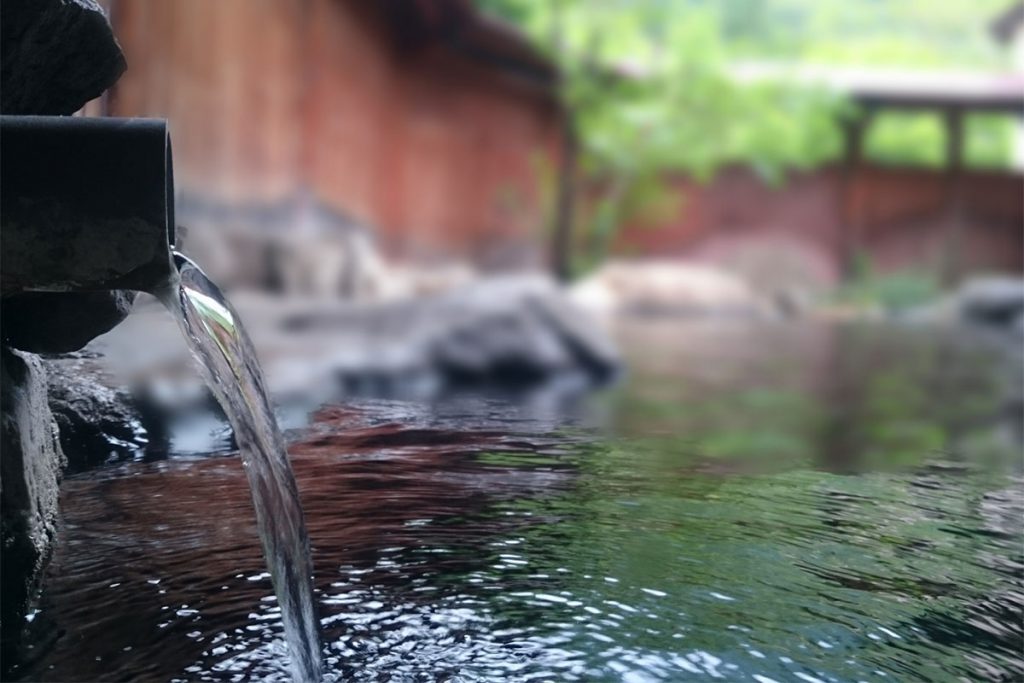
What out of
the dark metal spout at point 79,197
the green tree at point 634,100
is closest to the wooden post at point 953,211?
the green tree at point 634,100

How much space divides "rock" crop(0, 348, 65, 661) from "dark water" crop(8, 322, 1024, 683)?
0.04 m

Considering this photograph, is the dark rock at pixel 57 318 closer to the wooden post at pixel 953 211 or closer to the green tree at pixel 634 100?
the green tree at pixel 634 100

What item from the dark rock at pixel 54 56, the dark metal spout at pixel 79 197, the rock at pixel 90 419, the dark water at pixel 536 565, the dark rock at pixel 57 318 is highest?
the dark rock at pixel 54 56

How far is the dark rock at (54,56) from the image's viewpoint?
56.3 inches

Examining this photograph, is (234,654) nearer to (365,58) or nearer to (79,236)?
(79,236)

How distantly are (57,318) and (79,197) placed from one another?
1.12ft

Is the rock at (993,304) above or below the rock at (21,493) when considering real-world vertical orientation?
below

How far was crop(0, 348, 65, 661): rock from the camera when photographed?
1475mm

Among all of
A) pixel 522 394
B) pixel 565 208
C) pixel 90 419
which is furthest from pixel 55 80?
pixel 565 208

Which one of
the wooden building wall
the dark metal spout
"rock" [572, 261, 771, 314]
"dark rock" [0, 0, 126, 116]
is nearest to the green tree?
"rock" [572, 261, 771, 314]

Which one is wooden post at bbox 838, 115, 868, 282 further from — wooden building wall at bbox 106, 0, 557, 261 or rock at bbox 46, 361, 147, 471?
rock at bbox 46, 361, 147, 471

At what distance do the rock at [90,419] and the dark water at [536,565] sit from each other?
0.12ft

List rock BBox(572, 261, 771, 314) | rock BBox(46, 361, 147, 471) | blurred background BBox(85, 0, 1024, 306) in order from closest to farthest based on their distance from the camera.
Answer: rock BBox(46, 361, 147, 471) < blurred background BBox(85, 0, 1024, 306) < rock BBox(572, 261, 771, 314)

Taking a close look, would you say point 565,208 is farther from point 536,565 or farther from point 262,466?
point 262,466
